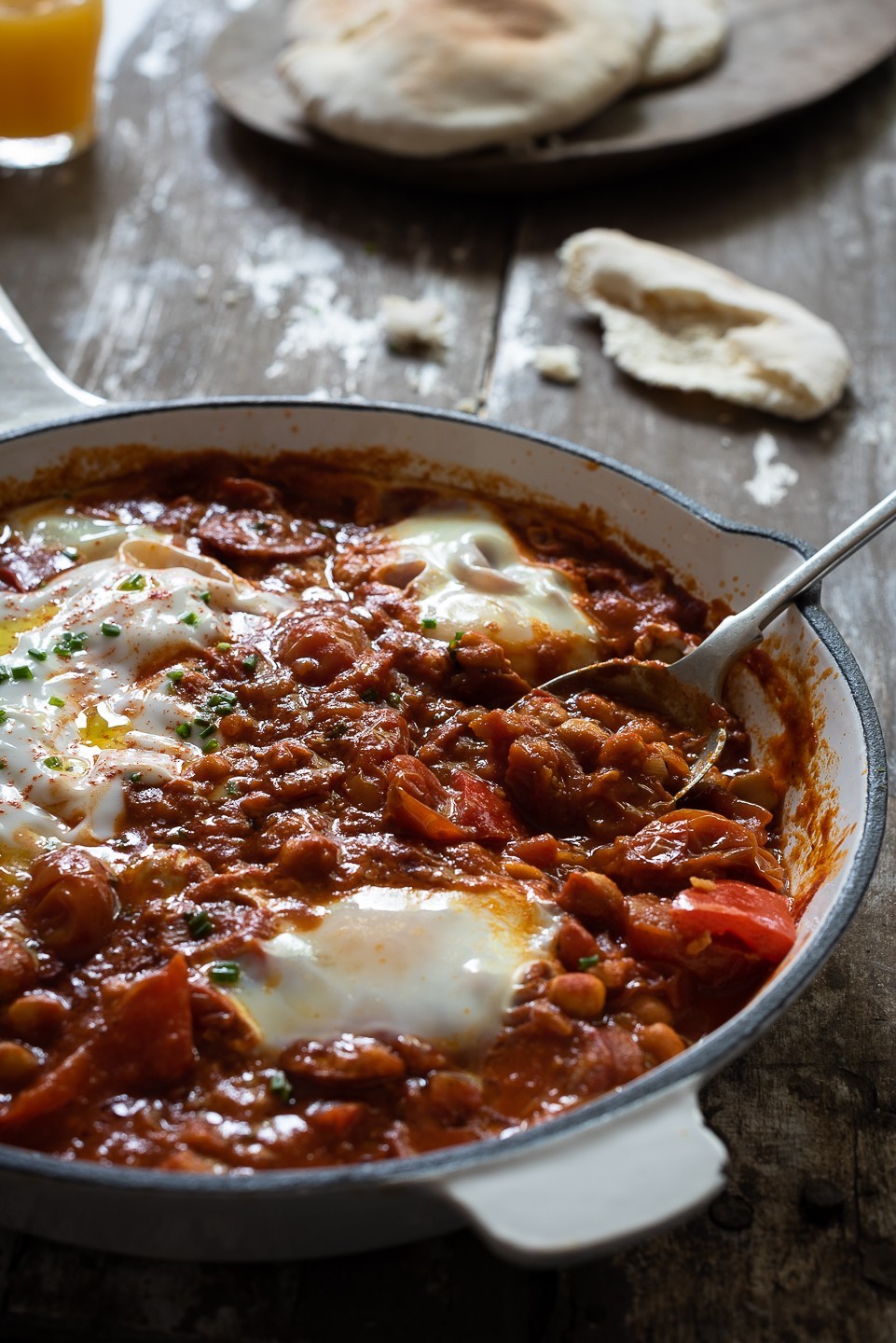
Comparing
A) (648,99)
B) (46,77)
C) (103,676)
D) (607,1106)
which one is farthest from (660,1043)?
(46,77)

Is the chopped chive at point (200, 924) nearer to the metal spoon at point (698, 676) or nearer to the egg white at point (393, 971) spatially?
the egg white at point (393, 971)

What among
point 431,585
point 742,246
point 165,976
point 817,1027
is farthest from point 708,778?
point 742,246

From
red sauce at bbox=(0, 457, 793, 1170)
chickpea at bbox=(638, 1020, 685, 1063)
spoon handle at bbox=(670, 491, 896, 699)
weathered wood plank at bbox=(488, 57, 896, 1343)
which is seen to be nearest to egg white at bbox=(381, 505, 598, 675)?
red sauce at bbox=(0, 457, 793, 1170)

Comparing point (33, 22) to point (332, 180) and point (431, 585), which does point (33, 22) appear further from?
point (431, 585)

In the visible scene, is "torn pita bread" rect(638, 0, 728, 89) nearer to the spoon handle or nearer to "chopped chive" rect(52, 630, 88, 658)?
the spoon handle

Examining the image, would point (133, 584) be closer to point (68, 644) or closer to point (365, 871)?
point (68, 644)

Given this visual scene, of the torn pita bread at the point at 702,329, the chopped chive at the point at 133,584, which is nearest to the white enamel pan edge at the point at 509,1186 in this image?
the chopped chive at the point at 133,584
